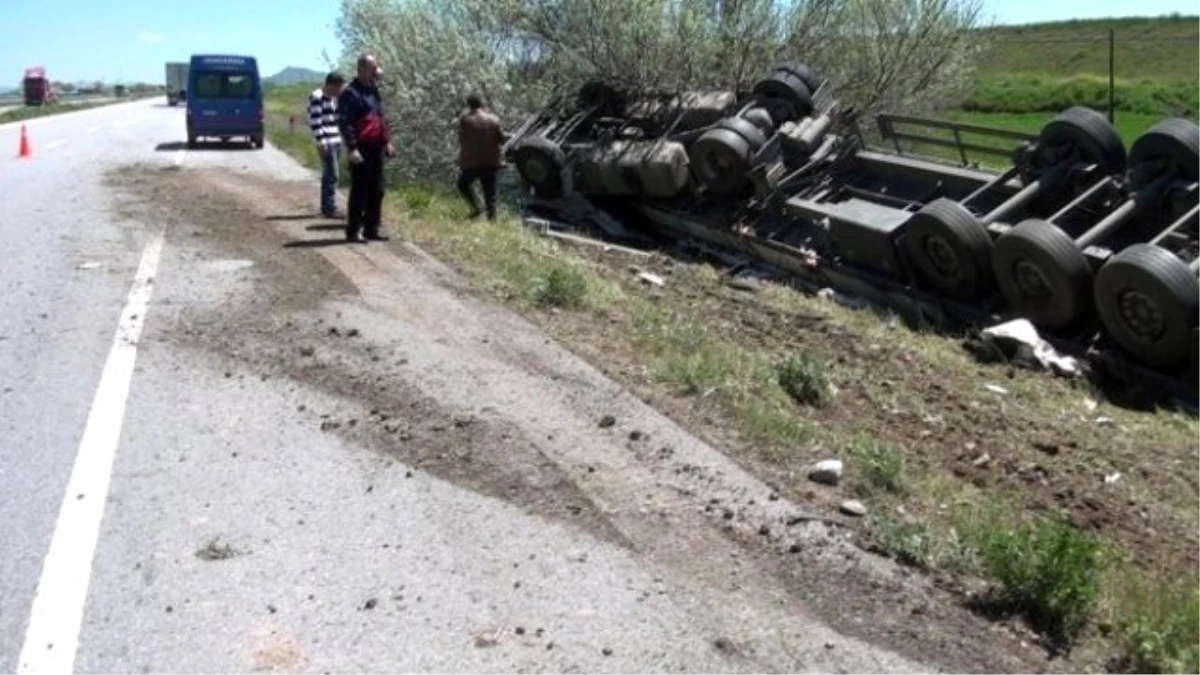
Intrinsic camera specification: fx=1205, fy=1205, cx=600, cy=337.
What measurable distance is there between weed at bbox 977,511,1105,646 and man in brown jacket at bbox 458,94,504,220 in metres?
10.1

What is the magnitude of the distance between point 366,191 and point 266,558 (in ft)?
23.4

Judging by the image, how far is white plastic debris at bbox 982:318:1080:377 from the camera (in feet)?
31.9

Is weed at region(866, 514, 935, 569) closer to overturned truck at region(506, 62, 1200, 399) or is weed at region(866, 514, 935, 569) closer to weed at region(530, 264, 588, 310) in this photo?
weed at region(530, 264, 588, 310)

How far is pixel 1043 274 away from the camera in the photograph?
33.0 ft

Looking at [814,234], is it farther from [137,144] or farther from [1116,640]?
[137,144]

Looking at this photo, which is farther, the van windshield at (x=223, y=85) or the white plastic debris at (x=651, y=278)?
the van windshield at (x=223, y=85)

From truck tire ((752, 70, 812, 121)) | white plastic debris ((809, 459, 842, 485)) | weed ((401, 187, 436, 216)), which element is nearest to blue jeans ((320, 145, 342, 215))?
weed ((401, 187, 436, 216))

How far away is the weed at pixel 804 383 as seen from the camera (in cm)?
701

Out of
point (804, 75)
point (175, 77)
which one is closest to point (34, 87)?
point (175, 77)

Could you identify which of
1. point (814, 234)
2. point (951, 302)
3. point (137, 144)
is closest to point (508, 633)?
point (951, 302)

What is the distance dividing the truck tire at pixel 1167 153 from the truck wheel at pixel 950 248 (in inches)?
58.1

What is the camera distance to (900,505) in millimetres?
5125

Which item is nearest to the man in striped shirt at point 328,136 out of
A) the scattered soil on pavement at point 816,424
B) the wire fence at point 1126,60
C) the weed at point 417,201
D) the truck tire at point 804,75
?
the weed at point 417,201

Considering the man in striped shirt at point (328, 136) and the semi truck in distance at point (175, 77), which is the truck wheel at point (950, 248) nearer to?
the man in striped shirt at point (328, 136)
